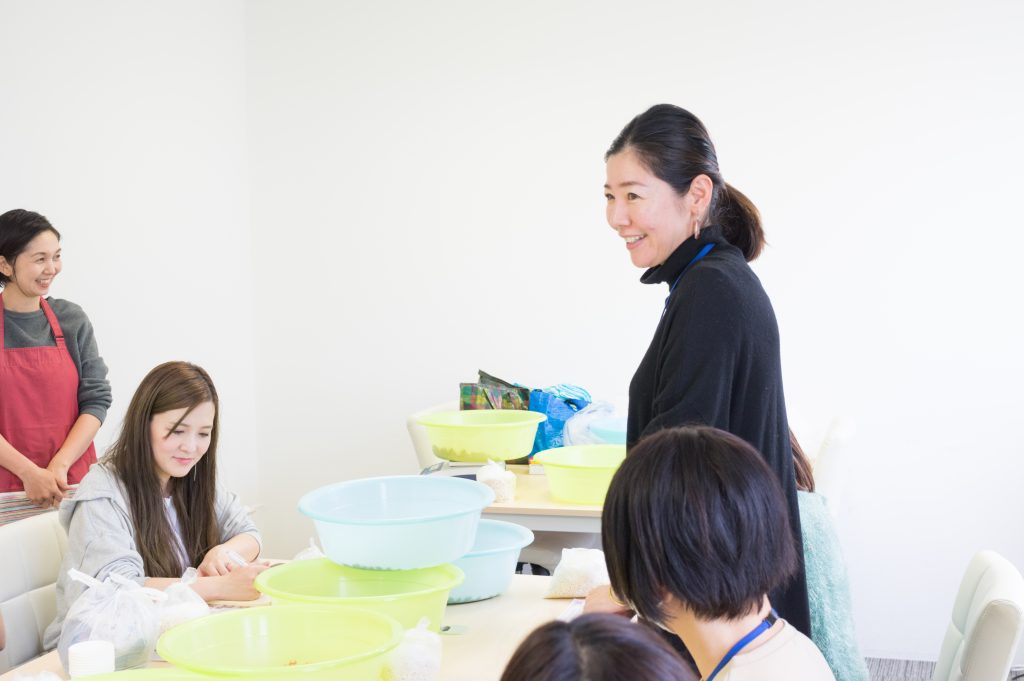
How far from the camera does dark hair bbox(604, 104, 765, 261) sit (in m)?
1.75

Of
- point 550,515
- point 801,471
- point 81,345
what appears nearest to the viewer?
point 801,471

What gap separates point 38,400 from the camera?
301 cm

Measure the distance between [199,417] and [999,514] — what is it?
3.06m

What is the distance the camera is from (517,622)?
1812 mm

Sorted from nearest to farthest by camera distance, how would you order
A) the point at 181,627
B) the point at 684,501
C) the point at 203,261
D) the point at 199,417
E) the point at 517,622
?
the point at 684,501, the point at 181,627, the point at 517,622, the point at 199,417, the point at 203,261

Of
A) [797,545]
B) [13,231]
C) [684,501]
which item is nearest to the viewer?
[684,501]

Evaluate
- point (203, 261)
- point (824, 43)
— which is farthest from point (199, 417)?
point (824, 43)

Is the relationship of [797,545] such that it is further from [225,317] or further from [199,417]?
[225,317]

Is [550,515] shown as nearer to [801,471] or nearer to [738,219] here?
[801,471]

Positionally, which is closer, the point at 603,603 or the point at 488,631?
the point at 603,603

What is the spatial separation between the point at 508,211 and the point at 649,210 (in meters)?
2.64

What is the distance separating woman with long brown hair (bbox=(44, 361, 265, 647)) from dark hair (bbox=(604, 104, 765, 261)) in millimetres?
1039

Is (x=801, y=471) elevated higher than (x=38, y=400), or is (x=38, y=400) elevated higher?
(x=38, y=400)

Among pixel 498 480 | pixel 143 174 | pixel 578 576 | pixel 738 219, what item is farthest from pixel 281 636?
pixel 143 174
